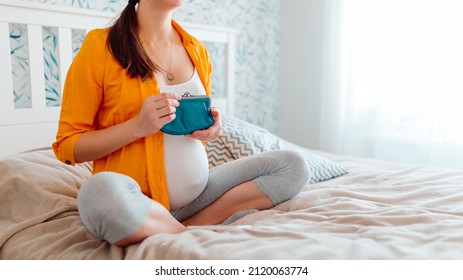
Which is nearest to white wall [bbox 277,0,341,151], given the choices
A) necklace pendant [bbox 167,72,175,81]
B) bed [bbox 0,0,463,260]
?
bed [bbox 0,0,463,260]

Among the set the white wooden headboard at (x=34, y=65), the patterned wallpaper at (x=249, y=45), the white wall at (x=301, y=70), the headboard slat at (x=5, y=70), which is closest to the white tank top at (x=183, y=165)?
the white wooden headboard at (x=34, y=65)

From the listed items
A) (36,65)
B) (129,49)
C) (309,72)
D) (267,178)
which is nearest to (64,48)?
(36,65)

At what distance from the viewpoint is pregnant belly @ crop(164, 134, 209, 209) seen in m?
1.05

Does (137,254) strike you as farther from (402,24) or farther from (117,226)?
(402,24)

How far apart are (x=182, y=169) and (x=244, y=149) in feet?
1.44

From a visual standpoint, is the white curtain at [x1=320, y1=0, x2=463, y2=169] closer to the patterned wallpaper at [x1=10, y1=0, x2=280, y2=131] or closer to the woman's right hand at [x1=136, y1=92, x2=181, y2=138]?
the patterned wallpaper at [x1=10, y1=0, x2=280, y2=131]

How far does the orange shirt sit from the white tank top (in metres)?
0.02

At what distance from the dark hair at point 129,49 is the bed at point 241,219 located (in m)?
0.36

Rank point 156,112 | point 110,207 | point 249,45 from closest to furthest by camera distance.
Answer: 1. point 110,207
2. point 156,112
3. point 249,45

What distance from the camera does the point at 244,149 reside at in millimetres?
1471

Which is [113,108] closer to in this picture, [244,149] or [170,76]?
[170,76]

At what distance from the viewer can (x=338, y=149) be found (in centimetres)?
252

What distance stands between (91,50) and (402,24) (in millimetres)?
1685

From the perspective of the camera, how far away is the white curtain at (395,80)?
2107 mm
